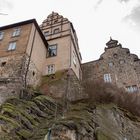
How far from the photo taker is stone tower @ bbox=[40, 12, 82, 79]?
69.4ft

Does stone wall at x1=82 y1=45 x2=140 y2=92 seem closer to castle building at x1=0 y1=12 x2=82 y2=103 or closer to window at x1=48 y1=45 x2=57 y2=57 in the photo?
castle building at x1=0 y1=12 x2=82 y2=103

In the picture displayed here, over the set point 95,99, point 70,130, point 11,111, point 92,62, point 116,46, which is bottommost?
point 70,130

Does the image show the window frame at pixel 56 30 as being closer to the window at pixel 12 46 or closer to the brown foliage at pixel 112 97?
the window at pixel 12 46

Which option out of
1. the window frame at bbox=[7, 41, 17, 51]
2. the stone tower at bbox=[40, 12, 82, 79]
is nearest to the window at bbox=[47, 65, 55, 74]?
the stone tower at bbox=[40, 12, 82, 79]

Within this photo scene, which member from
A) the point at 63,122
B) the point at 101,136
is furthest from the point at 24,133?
the point at 101,136

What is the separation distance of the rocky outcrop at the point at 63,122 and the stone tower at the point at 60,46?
6616mm

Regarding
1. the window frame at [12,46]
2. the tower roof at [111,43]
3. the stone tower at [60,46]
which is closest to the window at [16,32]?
the window frame at [12,46]

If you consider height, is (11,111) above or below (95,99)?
below

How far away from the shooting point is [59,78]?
1950 centimetres

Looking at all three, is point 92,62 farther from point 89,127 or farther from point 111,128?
point 89,127

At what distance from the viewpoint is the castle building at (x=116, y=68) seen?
77.7ft

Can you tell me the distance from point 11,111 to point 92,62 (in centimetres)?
1780

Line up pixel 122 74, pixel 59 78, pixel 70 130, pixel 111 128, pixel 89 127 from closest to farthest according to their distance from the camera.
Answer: pixel 70 130
pixel 89 127
pixel 111 128
pixel 59 78
pixel 122 74

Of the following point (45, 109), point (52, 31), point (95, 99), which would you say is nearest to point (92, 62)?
point (52, 31)
